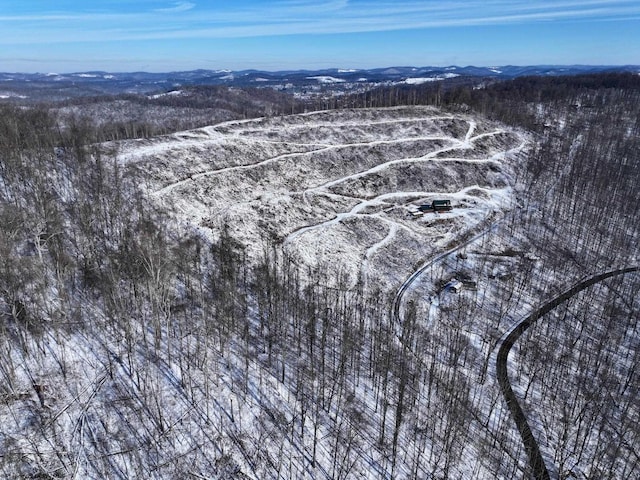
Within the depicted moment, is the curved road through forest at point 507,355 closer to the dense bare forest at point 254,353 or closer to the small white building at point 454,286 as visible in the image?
the dense bare forest at point 254,353

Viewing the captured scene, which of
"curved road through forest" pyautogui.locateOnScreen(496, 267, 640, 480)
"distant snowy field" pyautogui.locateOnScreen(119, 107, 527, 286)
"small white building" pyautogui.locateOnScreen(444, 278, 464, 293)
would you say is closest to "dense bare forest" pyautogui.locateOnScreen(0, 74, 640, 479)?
"curved road through forest" pyautogui.locateOnScreen(496, 267, 640, 480)

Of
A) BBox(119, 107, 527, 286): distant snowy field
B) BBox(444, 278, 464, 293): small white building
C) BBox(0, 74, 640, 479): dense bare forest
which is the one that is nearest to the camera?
BBox(0, 74, 640, 479): dense bare forest

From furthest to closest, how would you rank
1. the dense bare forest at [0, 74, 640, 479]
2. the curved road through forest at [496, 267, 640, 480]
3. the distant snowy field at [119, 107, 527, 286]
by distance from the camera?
the distant snowy field at [119, 107, 527, 286], the curved road through forest at [496, 267, 640, 480], the dense bare forest at [0, 74, 640, 479]

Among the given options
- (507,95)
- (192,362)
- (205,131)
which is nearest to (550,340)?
(192,362)

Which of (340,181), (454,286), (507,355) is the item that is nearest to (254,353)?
(507,355)

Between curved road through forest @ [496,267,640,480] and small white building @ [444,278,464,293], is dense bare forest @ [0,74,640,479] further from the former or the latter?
small white building @ [444,278,464,293]

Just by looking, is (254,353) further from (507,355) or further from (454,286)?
(454,286)
